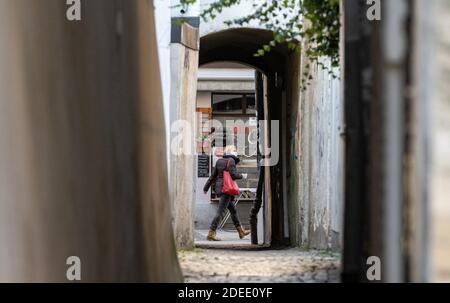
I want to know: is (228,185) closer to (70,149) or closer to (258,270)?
(258,270)

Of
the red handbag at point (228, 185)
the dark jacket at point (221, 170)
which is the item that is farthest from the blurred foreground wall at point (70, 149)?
the red handbag at point (228, 185)

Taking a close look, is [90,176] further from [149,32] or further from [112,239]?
[149,32]

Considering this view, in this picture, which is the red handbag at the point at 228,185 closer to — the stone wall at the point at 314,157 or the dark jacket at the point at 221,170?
the dark jacket at the point at 221,170

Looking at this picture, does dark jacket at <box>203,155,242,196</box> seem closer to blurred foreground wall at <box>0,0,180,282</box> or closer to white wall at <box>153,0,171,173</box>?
white wall at <box>153,0,171,173</box>

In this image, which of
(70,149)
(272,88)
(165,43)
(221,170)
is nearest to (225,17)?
(165,43)

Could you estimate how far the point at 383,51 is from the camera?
251 cm

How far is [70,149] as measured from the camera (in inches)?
133

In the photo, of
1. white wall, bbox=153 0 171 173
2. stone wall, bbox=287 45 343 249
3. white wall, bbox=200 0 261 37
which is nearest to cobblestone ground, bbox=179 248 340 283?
stone wall, bbox=287 45 343 249

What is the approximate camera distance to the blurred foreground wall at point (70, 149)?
319cm

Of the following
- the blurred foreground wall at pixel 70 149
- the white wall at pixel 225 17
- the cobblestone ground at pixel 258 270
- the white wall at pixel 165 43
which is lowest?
the cobblestone ground at pixel 258 270

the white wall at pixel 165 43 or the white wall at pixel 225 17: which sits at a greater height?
the white wall at pixel 225 17

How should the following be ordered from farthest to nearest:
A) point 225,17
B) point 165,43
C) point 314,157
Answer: point 225,17, point 314,157, point 165,43
